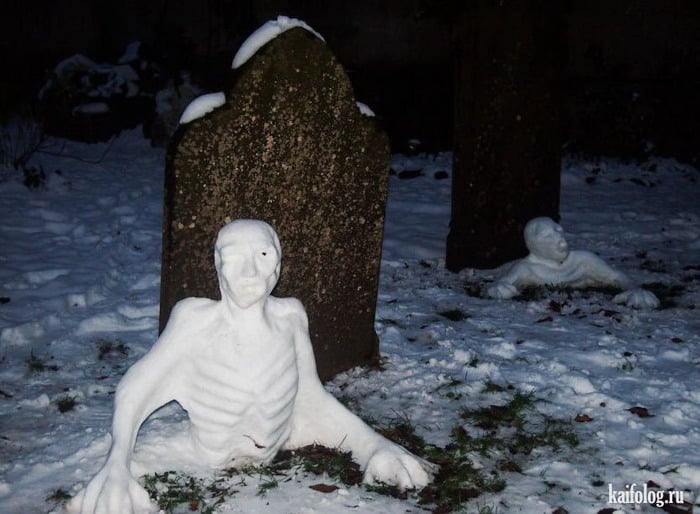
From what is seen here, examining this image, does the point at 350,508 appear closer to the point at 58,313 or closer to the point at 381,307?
the point at 381,307

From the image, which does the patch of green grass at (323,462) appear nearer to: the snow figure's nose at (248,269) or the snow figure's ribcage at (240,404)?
the snow figure's ribcage at (240,404)

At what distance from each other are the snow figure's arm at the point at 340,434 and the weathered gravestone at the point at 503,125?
291 centimetres

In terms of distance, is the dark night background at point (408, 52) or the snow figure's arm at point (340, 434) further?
the dark night background at point (408, 52)

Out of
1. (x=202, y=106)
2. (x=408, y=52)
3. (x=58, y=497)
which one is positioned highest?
(x=408, y=52)

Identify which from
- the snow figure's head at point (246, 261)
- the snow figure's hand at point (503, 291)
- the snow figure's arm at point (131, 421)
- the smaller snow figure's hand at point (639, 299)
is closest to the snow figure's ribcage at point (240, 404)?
the snow figure's arm at point (131, 421)

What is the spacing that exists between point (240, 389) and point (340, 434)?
50cm

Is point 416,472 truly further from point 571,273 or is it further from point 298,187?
point 571,273

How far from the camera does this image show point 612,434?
3439mm

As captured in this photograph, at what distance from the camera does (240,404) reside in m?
2.95

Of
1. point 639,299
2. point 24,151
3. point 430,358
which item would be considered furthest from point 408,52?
point 430,358

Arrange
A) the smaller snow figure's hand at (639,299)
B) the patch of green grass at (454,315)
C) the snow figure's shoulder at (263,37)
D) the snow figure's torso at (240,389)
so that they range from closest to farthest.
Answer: the snow figure's torso at (240,389) < the snow figure's shoulder at (263,37) < the patch of green grass at (454,315) < the smaller snow figure's hand at (639,299)

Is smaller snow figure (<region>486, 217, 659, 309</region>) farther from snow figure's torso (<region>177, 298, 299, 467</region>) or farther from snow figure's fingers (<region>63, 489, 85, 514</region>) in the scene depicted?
snow figure's fingers (<region>63, 489, 85, 514</region>)

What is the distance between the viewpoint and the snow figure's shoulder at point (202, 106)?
11.2ft

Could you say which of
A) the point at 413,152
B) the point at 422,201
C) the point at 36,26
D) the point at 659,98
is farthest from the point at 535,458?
the point at 36,26
